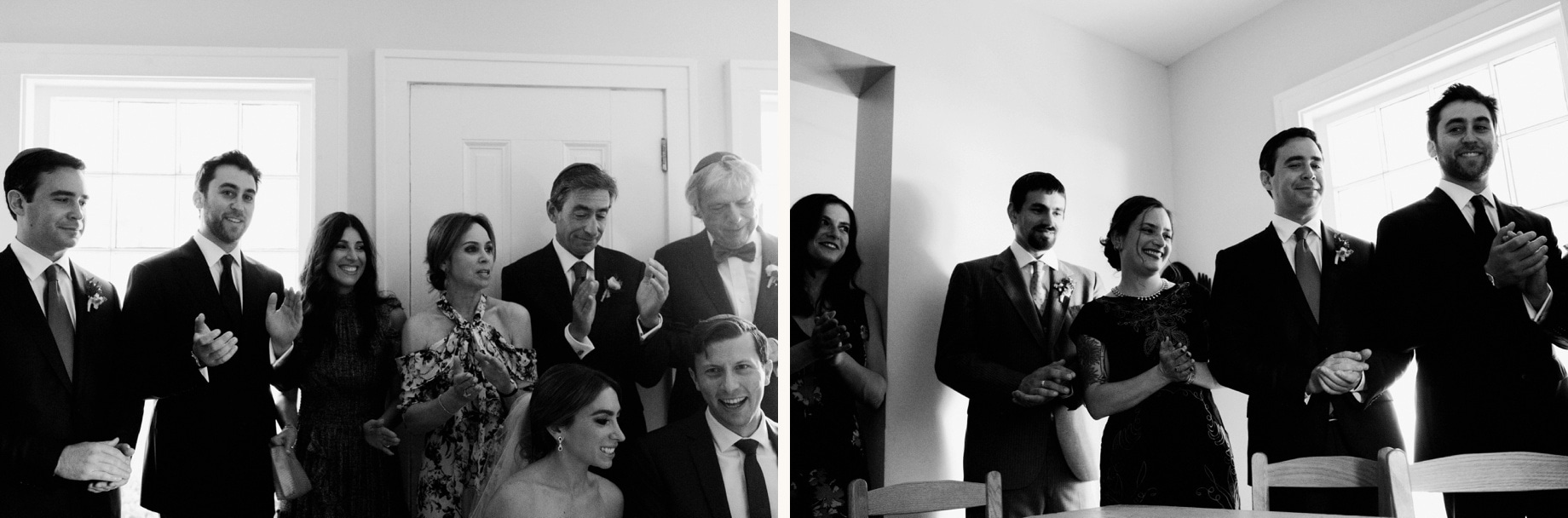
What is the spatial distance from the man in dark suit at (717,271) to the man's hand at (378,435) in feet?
2.42

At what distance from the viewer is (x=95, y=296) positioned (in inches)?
117

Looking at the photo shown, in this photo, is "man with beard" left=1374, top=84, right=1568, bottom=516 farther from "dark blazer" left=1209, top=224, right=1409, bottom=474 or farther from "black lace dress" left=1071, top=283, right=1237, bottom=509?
"black lace dress" left=1071, top=283, right=1237, bottom=509

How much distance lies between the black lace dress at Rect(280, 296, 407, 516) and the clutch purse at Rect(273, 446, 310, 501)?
21 millimetres

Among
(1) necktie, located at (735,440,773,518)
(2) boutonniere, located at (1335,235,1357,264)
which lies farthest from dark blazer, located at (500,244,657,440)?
(2) boutonniere, located at (1335,235,1357,264)

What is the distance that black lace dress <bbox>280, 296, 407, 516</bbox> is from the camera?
3.04 metres

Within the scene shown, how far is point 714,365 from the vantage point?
11.6 ft

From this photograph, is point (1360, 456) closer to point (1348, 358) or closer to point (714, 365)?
point (1348, 358)

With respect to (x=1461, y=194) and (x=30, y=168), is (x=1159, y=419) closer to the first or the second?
(x=1461, y=194)

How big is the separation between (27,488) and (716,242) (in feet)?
6.48

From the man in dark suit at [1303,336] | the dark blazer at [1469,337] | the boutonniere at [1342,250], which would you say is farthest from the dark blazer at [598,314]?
the dark blazer at [1469,337]

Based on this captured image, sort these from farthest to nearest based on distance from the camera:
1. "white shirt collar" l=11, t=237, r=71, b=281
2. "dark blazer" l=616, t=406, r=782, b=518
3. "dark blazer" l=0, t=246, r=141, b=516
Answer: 1. "dark blazer" l=616, t=406, r=782, b=518
2. "white shirt collar" l=11, t=237, r=71, b=281
3. "dark blazer" l=0, t=246, r=141, b=516

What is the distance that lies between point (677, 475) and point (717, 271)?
25.7 inches

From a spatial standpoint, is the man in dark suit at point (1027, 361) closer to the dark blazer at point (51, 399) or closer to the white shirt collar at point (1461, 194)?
the white shirt collar at point (1461, 194)

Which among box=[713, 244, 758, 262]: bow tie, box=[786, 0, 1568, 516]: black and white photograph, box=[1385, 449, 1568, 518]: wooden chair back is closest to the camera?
box=[1385, 449, 1568, 518]: wooden chair back
